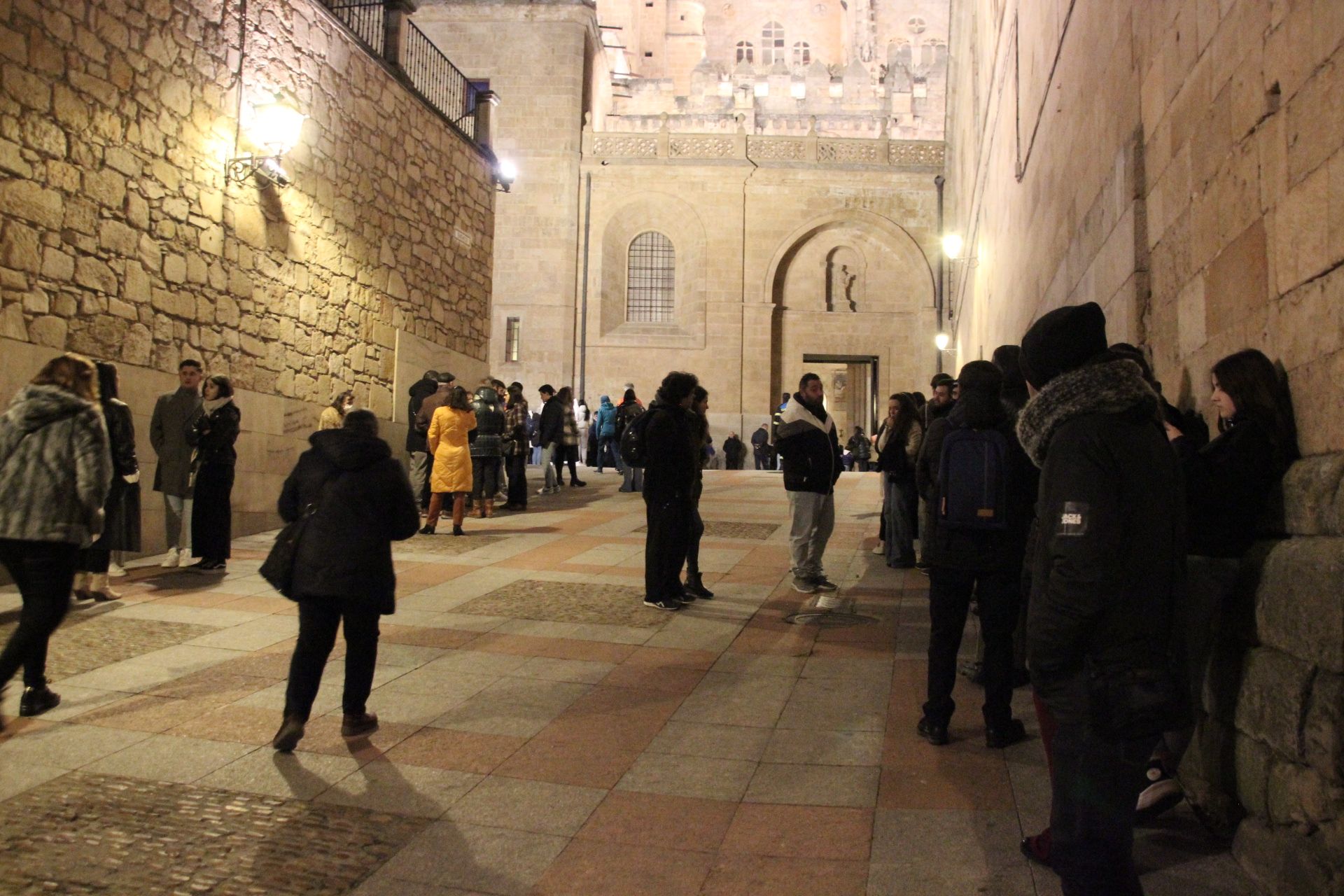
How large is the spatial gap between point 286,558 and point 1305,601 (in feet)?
11.4

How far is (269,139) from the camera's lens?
954cm

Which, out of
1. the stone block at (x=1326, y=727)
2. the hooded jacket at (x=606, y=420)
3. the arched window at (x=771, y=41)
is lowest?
the stone block at (x=1326, y=727)

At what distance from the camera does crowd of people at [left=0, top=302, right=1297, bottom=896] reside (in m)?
2.26

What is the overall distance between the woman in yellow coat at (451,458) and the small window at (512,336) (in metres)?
18.4

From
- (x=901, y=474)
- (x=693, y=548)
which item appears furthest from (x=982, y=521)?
(x=901, y=474)

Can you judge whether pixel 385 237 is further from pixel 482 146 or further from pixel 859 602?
pixel 859 602

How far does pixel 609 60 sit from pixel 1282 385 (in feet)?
166

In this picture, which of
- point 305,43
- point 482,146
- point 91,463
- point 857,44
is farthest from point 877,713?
point 857,44

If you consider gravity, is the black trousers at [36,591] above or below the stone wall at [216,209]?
below

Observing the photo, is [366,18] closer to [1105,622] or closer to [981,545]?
[981,545]

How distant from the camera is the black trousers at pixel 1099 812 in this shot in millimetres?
2219

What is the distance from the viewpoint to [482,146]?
15.6 metres

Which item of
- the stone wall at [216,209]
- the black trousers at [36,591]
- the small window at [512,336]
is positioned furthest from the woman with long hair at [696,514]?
the small window at [512,336]

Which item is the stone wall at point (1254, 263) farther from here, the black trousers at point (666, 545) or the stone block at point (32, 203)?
the stone block at point (32, 203)
